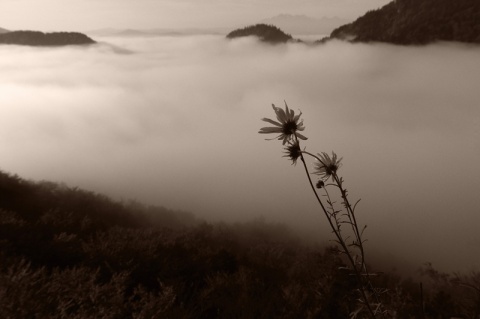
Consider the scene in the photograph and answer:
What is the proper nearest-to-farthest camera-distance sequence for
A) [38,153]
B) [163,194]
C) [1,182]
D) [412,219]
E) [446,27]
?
1. [1,182]
2. [163,194]
3. [412,219]
4. [38,153]
5. [446,27]

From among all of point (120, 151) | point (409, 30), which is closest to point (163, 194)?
point (120, 151)

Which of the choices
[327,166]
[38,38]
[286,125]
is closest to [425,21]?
[38,38]

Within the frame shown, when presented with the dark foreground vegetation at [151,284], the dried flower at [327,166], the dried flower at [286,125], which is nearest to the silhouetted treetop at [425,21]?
the dark foreground vegetation at [151,284]

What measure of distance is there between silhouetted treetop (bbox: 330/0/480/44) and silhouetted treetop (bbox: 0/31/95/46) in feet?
438

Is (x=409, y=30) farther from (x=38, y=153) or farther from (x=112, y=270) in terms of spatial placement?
(x=112, y=270)

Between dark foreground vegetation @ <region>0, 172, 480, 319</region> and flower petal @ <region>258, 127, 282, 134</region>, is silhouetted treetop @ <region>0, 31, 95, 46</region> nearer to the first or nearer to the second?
dark foreground vegetation @ <region>0, 172, 480, 319</region>

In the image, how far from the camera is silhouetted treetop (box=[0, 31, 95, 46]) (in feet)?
568

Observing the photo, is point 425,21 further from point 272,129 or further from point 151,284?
point 272,129

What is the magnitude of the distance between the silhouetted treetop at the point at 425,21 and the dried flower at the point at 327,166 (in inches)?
6843

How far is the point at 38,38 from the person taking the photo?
568 feet

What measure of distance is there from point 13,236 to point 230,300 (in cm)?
385

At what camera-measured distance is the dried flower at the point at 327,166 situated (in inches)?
95.0

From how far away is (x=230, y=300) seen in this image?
5.48 m

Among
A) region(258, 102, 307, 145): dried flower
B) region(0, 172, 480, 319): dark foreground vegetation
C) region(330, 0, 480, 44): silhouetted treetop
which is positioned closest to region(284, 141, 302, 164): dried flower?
region(258, 102, 307, 145): dried flower
